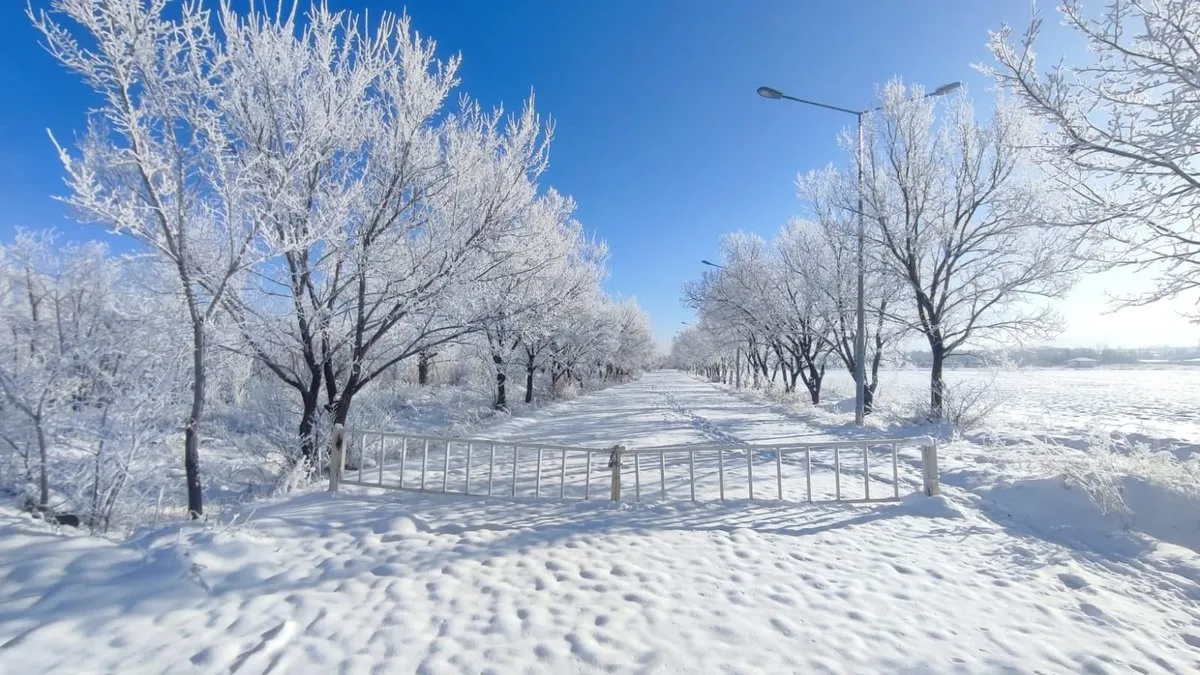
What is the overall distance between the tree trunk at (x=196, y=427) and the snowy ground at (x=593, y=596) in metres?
0.99

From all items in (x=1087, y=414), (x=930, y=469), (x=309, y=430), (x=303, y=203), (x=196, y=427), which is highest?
(x=303, y=203)

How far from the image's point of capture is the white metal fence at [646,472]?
18.8 feet

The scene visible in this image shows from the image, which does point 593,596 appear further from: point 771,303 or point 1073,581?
point 771,303

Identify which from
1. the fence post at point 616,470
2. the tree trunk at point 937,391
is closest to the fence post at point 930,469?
the fence post at point 616,470

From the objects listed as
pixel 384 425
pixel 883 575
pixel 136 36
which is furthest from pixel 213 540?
pixel 384 425

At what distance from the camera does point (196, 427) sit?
186 inches

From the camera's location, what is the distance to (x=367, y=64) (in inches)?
278

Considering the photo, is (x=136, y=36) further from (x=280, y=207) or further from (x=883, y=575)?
(x=883, y=575)

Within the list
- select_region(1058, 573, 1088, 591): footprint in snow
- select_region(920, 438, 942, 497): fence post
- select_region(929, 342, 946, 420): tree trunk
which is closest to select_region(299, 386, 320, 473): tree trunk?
select_region(920, 438, 942, 497): fence post

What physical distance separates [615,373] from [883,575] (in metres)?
47.3

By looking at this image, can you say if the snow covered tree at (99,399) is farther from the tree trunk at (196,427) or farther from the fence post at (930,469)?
the fence post at (930,469)

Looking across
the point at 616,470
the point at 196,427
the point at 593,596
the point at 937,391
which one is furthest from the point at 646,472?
the point at 937,391

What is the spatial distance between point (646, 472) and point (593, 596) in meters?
4.22

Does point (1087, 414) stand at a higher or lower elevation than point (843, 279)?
lower
